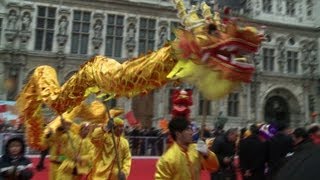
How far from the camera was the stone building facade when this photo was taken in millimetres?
23094

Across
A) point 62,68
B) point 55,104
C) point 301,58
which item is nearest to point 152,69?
point 55,104

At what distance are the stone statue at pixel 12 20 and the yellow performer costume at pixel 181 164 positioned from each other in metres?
20.8

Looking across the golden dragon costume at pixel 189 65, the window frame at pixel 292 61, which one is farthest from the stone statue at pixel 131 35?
the golden dragon costume at pixel 189 65

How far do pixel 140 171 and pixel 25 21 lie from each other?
1446cm

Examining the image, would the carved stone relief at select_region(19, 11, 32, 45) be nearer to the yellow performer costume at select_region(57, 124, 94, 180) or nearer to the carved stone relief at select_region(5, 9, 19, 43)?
the carved stone relief at select_region(5, 9, 19, 43)

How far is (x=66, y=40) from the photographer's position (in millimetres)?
23953

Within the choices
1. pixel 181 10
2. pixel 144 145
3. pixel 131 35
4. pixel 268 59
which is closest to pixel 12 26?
pixel 131 35

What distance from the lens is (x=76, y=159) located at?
6.85 metres

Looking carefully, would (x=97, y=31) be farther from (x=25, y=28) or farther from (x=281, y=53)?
(x=281, y=53)

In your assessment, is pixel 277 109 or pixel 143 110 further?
pixel 277 109

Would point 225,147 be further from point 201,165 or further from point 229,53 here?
point 229,53

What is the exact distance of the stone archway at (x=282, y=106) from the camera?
93.9 ft

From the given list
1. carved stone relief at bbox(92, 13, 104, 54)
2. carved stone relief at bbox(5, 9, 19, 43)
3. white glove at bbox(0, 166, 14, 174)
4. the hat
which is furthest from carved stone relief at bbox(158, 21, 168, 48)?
white glove at bbox(0, 166, 14, 174)

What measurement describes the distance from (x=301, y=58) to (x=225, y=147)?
23.9m
